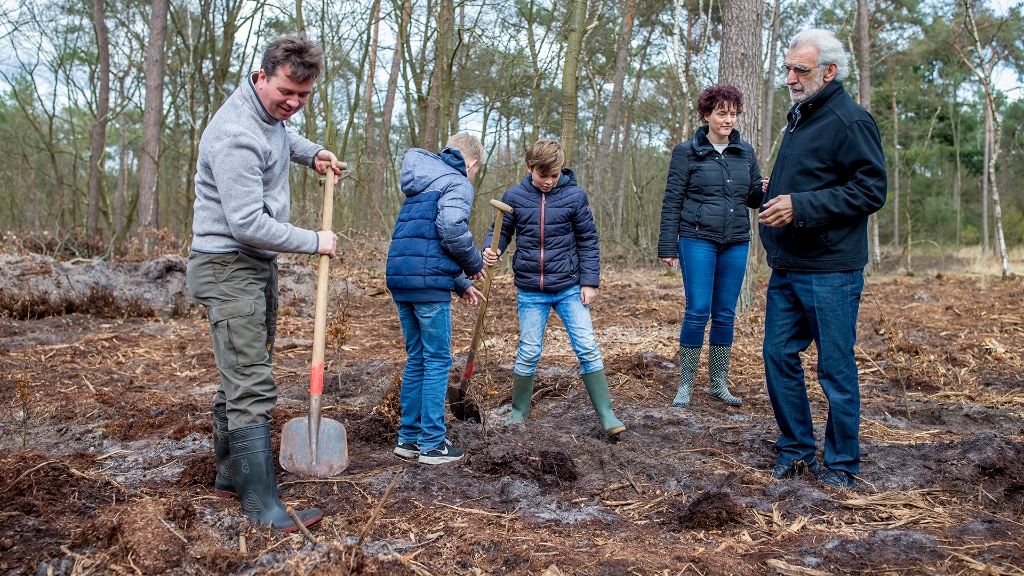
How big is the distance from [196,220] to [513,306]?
7077 millimetres

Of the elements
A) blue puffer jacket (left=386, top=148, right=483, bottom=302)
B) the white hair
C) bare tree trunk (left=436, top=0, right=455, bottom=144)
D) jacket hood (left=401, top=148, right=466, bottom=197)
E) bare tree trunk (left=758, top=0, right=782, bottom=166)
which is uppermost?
bare tree trunk (left=758, top=0, right=782, bottom=166)

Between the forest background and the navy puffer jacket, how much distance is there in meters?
2.27

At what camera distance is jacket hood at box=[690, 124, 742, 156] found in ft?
15.6

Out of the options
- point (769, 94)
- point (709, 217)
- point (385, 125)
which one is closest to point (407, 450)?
point (709, 217)

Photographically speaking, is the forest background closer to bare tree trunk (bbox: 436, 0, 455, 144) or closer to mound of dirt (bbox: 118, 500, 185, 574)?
bare tree trunk (bbox: 436, 0, 455, 144)

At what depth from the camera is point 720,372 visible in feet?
16.4

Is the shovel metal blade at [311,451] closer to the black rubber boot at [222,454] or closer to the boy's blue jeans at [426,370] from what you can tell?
the black rubber boot at [222,454]

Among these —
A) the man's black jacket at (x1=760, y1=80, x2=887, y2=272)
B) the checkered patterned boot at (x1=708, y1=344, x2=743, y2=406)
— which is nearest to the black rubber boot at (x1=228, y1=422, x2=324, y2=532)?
the man's black jacket at (x1=760, y1=80, x2=887, y2=272)

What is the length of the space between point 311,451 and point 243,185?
1.29 meters

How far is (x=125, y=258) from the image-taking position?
424 inches

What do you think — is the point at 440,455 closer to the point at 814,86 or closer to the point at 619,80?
the point at 814,86

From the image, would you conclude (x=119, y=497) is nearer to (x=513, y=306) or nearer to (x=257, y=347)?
(x=257, y=347)

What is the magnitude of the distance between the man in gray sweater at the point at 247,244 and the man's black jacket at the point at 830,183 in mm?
2203

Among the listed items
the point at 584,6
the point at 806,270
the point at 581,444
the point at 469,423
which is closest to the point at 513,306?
the point at 584,6
